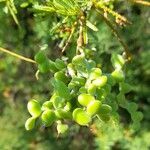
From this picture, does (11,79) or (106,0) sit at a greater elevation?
(106,0)

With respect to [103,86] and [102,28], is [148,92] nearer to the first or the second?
[102,28]

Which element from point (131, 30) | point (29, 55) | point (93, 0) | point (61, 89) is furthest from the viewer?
point (29, 55)

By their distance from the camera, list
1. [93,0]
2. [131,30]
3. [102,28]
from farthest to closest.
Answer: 1. [131,30]
2. [102,28]
3. [93,0]

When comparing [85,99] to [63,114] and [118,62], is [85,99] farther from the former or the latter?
[118,62]

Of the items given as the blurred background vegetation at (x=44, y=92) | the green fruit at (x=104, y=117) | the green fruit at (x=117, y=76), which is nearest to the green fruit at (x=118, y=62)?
the green fruit at (x=117, y=76)

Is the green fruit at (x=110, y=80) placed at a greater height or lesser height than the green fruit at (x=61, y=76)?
lesser

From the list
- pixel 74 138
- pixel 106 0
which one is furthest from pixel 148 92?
pixel 106 0

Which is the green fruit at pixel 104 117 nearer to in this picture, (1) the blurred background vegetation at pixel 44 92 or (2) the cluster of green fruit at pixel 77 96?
(2) the cluster of green fruit at pixel 77 96
